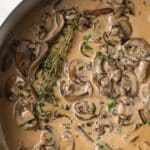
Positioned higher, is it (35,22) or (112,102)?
(35,22)

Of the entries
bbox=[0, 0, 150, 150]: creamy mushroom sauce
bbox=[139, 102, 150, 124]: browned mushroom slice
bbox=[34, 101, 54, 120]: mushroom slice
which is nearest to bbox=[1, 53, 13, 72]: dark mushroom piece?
bbox=[0, 0, 150, 150]: creamy mushroom sauce

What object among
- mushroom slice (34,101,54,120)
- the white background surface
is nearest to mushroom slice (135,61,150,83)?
mushroom slice (34,101,54,120)

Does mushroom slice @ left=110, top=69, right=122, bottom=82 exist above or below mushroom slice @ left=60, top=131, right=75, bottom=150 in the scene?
above

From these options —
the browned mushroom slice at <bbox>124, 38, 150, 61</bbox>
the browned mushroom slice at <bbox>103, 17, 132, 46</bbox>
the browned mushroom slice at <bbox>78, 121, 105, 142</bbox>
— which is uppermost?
the browned mushroom slice at <bbox>103, 17, 132, 46</bbox>

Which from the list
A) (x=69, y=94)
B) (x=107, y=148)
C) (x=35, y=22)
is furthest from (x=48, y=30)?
(x=107, y=148)

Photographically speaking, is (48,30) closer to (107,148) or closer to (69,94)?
(69,94)

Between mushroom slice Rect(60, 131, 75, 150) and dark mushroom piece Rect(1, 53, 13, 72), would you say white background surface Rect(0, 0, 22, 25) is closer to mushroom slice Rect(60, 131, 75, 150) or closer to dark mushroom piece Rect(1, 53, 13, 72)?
dark mushroom piece Rect(1, 53, 13, 72)

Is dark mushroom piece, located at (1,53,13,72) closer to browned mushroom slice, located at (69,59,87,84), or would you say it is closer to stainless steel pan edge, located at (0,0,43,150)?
stainless steel pan edge, located at (0,0,43,150)

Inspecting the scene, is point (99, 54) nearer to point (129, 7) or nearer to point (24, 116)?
point (129, 7)
